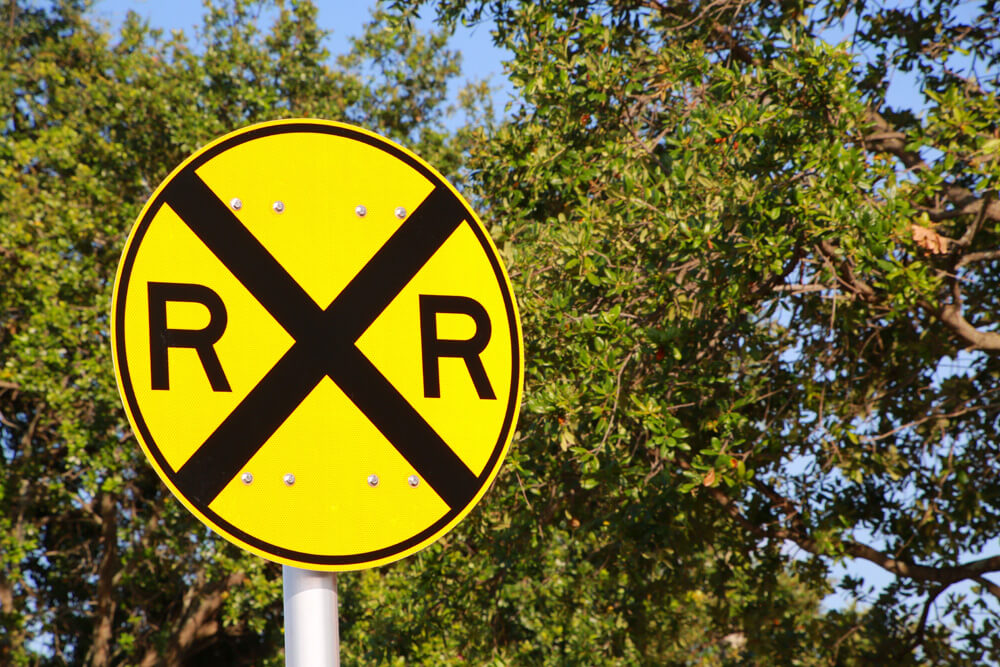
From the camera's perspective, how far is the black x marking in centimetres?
152

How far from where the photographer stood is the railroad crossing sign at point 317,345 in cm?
152

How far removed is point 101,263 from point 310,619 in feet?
35.3

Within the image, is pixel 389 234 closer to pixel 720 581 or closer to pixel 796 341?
pixel 796 341

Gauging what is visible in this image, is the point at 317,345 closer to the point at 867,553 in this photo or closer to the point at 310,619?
the point at 310,619

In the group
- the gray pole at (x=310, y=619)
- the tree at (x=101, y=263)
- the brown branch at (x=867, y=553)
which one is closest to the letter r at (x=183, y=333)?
the gray pole at (x=310, y=619)

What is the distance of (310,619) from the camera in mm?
1500

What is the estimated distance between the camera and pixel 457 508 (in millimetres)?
1638

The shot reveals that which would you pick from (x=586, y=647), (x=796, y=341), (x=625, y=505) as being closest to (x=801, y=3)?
(x=796, y=341)

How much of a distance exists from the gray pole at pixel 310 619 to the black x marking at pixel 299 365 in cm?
17

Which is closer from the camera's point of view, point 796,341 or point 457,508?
point 457,508

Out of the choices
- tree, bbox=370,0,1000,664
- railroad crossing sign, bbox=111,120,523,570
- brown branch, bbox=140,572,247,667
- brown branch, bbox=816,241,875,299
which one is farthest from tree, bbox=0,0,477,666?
railroad crossing sign, bbox=111,120,523,570

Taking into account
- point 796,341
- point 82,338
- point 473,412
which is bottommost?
point 473,412

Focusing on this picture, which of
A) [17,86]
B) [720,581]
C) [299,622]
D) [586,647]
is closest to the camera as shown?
[299,622]

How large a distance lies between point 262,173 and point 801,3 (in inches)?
215
